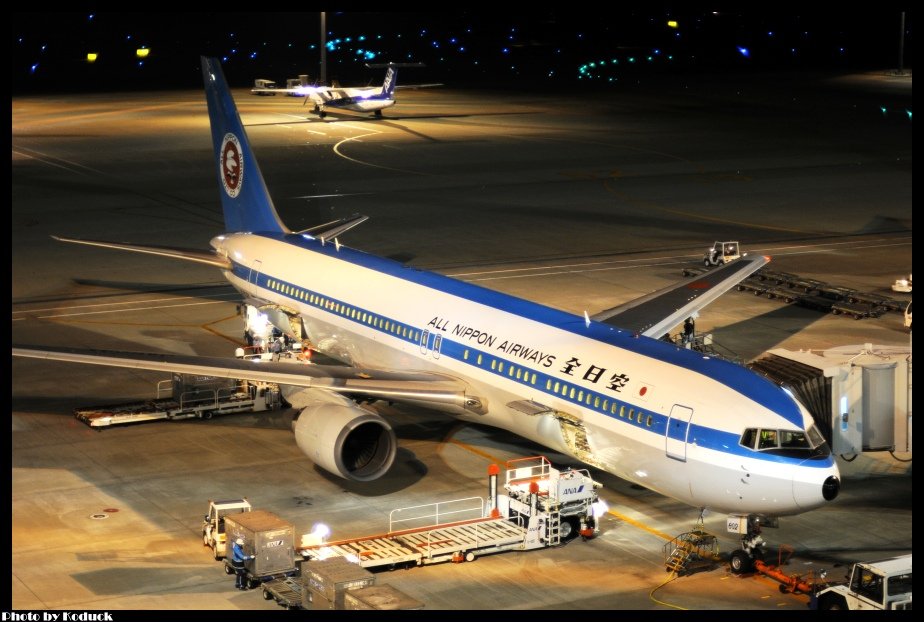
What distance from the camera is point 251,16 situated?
168m

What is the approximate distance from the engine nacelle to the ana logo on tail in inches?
509

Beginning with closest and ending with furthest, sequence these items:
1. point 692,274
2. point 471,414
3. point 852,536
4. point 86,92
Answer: point 852,536
point 471,414
point 692,274
point 86,92

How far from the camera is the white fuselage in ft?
79.2

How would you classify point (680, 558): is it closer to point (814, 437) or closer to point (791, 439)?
point (791, 439)

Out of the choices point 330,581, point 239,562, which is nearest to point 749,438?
point 330,581

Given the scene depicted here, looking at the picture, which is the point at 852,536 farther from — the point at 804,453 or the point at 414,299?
the point at 414,299

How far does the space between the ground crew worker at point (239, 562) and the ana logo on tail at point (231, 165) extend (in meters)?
18.1

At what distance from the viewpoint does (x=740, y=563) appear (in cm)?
2402

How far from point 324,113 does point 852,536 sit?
7336 centimetres

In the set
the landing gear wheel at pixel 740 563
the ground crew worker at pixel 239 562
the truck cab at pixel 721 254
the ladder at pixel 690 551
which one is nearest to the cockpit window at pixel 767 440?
the landing gear wheel at pixel 740 563

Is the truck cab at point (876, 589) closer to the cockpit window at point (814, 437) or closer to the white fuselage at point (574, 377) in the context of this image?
the white fuselage at point (574, 377)

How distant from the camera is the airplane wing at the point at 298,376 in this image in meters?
29.4
